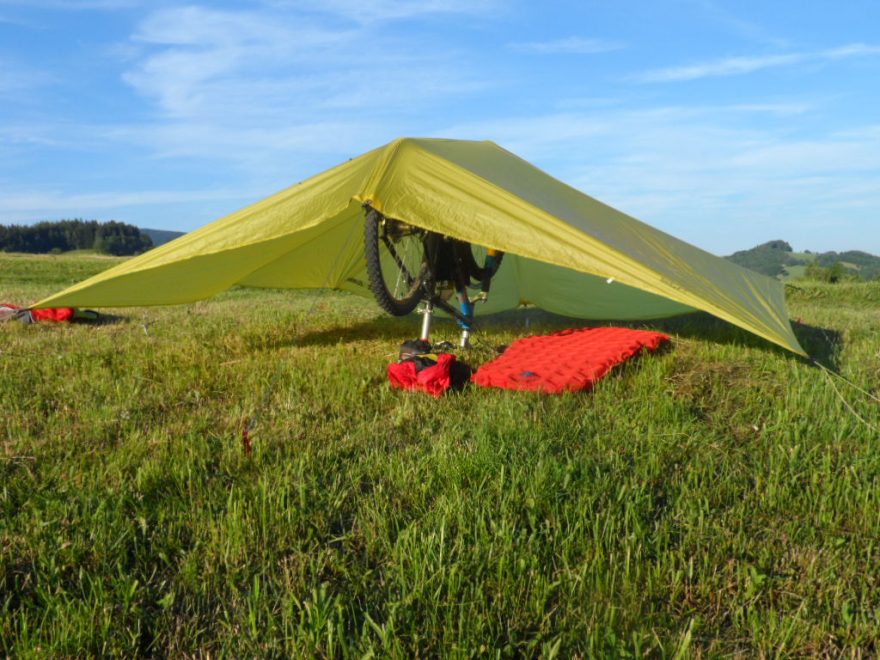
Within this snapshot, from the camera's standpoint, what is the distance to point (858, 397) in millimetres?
3082

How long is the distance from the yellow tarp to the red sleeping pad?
39 centimetres

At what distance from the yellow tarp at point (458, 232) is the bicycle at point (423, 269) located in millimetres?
321

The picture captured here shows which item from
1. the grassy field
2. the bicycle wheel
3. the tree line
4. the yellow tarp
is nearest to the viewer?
the grassy field

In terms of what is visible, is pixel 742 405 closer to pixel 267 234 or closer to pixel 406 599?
pixel 406 599

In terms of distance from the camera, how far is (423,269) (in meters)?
4.36

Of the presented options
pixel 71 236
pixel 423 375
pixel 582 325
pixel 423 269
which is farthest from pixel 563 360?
pixel 71 236

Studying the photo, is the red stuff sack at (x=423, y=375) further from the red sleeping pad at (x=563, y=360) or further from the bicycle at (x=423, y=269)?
the bicycle at (x=423, y=269)

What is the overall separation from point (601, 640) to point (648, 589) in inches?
9.7

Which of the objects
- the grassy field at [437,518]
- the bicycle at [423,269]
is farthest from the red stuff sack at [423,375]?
the bicycle at [423,269]

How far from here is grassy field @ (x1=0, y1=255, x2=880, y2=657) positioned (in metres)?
1.40

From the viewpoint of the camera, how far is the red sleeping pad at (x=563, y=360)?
3.17 metres

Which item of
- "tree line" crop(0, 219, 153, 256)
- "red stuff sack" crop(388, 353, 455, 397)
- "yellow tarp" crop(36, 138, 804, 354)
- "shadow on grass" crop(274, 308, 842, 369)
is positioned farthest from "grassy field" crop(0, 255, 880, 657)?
"tree line" crop(0, 219, 153, 256)

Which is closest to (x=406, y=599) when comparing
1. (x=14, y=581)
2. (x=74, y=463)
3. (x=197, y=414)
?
(x=14, y=581)

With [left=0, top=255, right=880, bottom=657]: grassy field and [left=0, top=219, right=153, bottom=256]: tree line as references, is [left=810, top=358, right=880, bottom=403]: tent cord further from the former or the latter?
[left=0, top=219, right=153, bottom=256]: tree line
